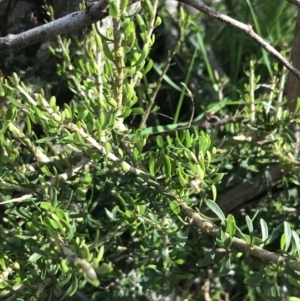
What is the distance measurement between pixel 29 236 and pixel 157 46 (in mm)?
590

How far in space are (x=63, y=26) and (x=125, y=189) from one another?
0.19 m

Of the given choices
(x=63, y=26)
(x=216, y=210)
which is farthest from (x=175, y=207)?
(x=63, y=26)

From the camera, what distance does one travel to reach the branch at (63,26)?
18.2 inches

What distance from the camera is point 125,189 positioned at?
554 millimetres

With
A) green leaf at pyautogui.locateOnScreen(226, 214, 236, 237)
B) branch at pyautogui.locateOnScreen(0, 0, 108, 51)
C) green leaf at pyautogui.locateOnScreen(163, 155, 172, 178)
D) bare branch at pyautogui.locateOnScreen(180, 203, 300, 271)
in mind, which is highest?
branch at pyautogui.locateOnScreen(0, 0, 108, 51)

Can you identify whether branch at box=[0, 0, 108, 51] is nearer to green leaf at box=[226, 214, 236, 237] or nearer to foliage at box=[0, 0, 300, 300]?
foliage at box=[0, 0, 300, 300]

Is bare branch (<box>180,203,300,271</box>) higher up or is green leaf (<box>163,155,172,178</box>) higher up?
green leaf (<box>163,155,172,178</box>)

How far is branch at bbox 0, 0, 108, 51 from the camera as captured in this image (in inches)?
18.2

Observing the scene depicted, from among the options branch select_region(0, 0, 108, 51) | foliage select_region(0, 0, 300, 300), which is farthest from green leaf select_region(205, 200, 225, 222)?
branch select_region(0, 0, 108, 51)

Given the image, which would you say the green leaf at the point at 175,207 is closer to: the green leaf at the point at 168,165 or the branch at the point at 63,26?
the green leaf at the point at 168,165

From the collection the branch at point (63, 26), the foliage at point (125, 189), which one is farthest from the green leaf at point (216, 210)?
the branch at point (63, 26)

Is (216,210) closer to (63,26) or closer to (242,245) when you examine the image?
(242,245)

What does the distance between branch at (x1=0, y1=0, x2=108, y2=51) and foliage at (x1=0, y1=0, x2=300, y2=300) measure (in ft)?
0.08

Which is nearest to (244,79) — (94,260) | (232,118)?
(232,118)
